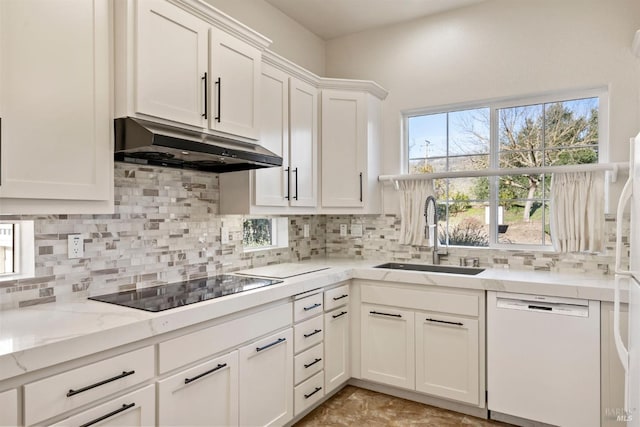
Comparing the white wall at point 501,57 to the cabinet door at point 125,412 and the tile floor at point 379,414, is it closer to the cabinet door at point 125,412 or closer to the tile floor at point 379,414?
the tile floor at point 379,414

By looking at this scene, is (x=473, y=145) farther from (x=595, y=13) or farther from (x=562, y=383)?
(x=562, y=383)

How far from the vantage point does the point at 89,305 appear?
1.81m

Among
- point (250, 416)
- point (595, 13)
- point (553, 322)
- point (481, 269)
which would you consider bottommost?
point (250, 416)

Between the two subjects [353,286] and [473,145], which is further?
[473,145]

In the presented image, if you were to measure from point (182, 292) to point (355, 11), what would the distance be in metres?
2.67

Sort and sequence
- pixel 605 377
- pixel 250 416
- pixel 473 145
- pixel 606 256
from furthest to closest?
pixel 473 145
pixel 606 256
pixel 605 377
pixel 250 416

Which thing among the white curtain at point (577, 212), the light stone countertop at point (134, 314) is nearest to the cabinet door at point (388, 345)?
the light stone countertop at point (134, 314)

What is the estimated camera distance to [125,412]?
5.06 ft

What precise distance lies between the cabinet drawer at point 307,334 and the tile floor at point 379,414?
1.59ft

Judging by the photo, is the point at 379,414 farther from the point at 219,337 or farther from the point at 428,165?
the point at 428,165

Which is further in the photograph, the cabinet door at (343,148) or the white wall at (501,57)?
the cabinet door at (343,148)

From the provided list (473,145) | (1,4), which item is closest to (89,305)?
(1,4)

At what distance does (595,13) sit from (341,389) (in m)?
3.23

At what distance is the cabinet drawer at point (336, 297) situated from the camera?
278 cm
